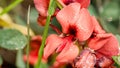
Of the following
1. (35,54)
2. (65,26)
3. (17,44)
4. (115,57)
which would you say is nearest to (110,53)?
(115,57)

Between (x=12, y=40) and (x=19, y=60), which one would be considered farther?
(x=19, y=60)

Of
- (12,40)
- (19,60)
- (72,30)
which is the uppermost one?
(72,30)

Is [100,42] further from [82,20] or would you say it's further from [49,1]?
[49,1]

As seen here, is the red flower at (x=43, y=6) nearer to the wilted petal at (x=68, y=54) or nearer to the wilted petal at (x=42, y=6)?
the wilted petal at (x=42, y=6)

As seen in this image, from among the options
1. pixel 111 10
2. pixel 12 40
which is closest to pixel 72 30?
pixel 12 40

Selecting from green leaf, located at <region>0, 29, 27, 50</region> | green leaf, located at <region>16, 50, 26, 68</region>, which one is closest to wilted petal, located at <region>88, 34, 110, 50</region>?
green leaf, located at <region>0, 29, 27, 50</region>

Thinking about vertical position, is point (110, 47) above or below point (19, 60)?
above

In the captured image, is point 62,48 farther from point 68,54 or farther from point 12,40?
point 12,40

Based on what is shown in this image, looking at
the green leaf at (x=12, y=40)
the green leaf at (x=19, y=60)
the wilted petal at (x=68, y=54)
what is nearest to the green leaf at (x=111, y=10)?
the green leaf at (x=19, y=60)
